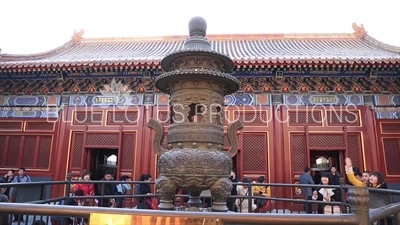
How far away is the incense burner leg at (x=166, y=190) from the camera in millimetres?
3225

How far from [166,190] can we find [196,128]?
2.67 ft

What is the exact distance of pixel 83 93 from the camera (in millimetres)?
8172

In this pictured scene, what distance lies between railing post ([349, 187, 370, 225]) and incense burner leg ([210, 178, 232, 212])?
1.99 m

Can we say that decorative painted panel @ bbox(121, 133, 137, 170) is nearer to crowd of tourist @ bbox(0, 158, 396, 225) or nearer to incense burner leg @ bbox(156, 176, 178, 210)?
crowd of tourist @ bbox(0, 158, 396, 225)

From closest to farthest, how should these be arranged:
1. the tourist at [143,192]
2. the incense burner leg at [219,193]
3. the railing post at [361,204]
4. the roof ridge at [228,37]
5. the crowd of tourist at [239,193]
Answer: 1. the railing post at [361,204]
2. the incense burner leg at [219,193]
3. the crowd of tourist at [239,193]
4. the tourist at [143,192]
5. the roof ridge at [228,37]

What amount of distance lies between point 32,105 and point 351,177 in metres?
8.53

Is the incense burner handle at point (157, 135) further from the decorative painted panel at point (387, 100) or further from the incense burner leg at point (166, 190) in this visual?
the decorative painted panel at point (387, 100)

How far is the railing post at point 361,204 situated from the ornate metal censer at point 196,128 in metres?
2.00

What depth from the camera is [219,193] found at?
3164 mm

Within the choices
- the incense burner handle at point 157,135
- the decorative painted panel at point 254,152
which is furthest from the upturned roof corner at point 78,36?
the incense burner handle at point 157,135

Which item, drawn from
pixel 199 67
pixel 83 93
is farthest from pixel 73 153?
pixel 199 67

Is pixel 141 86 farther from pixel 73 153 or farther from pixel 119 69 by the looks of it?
pixel 73 153

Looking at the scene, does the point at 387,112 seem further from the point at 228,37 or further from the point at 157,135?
the point at 228,37

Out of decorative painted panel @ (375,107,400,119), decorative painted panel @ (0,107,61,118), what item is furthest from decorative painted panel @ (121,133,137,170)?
decorative painted panel @ (375,107,400,119)
